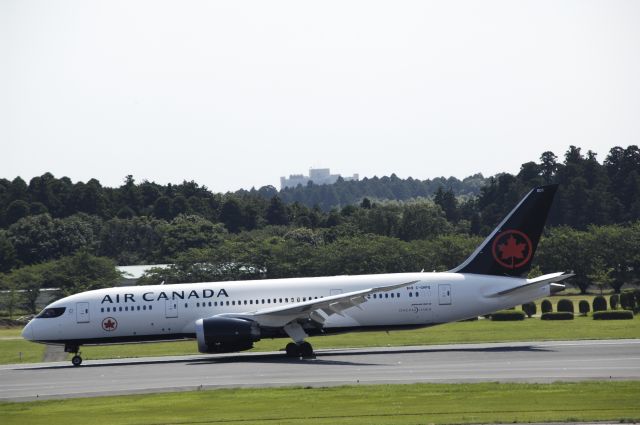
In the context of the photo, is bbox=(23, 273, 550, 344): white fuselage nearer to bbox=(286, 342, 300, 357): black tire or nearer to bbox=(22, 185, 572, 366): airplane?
bbox=(22, 185, 572, 366): airplane

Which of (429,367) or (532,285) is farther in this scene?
(532,285)

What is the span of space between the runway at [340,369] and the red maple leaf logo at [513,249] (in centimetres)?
406

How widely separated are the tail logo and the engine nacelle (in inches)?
474

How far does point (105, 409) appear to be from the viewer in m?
30.3

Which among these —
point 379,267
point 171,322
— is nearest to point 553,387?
point 171,322

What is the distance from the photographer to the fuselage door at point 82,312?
149 feet

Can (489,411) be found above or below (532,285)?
below

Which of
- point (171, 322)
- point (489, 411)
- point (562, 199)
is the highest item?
point (562, 199)

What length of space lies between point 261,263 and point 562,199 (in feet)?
228

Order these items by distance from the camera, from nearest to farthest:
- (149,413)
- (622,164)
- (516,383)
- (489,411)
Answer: (489,411) → (149,413) → (516,383) → (622,164)

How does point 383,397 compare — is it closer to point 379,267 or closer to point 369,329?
point 369,329

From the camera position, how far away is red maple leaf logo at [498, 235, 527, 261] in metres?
46.0

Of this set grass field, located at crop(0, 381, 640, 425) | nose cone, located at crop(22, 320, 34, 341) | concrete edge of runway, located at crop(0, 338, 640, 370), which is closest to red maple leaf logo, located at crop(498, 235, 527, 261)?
concrete edge of runway, located at crop(0, 338, 640, 370)

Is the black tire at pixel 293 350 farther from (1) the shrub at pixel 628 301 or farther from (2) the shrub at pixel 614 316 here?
(1) the shrub at pixel 628 301
